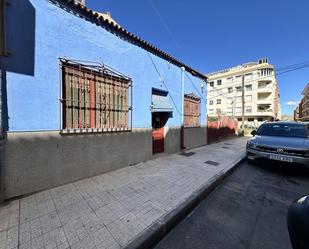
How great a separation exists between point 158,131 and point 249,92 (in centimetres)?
4178

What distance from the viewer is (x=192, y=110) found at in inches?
376

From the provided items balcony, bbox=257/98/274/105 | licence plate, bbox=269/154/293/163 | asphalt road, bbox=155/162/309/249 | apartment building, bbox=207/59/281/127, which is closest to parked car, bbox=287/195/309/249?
asphalt road, bbox=155/162/309/249

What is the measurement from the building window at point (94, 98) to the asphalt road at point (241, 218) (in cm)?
336

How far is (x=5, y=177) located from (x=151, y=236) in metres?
3.04

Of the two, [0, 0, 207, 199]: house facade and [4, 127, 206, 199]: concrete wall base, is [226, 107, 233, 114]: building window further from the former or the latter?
[4, 127, 206, 199]: concrete wall base

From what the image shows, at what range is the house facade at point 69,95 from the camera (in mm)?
3322

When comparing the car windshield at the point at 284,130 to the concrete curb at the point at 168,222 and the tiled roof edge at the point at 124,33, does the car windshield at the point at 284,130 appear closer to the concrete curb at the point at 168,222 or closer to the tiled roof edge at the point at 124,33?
the concrete curb at the point at 168,222

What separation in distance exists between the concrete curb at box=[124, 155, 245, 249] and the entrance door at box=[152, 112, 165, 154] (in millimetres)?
3289

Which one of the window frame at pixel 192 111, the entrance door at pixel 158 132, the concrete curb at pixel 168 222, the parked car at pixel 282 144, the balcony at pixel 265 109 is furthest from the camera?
the balcony at pixel 265 109

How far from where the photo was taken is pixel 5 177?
3.19 m

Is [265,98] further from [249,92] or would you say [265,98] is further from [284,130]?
[284,130]

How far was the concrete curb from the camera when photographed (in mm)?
2246

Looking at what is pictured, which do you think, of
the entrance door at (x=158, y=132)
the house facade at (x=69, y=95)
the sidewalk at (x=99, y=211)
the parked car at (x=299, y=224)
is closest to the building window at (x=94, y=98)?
the house facade at (x=69, y=95)

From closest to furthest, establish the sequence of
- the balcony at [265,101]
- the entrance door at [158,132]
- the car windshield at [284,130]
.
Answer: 1. the car windshield at [284,130]
2. the entrance door at [158,132]
3. the balcony at [265,101]
